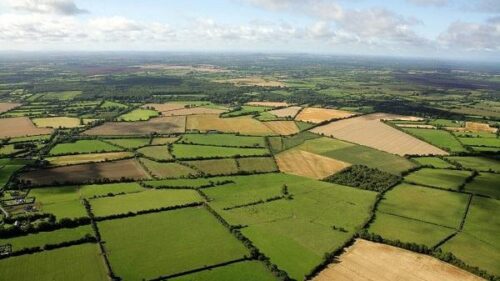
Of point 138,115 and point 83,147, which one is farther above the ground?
point 138,115

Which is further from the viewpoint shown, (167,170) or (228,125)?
(228,125)

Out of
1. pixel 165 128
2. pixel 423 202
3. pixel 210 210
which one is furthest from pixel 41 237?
pixel 165 128

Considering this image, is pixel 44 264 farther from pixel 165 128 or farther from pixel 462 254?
pixel 165 128

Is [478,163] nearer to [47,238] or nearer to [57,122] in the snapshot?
[47,238]

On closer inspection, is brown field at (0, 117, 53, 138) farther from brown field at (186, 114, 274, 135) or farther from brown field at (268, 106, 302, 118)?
brown field at (268, 106, 302, 118)

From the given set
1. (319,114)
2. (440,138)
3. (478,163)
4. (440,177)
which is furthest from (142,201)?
(319,114)

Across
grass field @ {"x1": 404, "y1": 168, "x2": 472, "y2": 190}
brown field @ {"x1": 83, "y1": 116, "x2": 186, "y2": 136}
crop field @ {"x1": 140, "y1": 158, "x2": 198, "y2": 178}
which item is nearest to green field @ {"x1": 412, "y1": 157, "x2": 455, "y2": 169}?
grass field @ {"x1": 404, "y1": 168, "x2": 472, "y2": 190}
